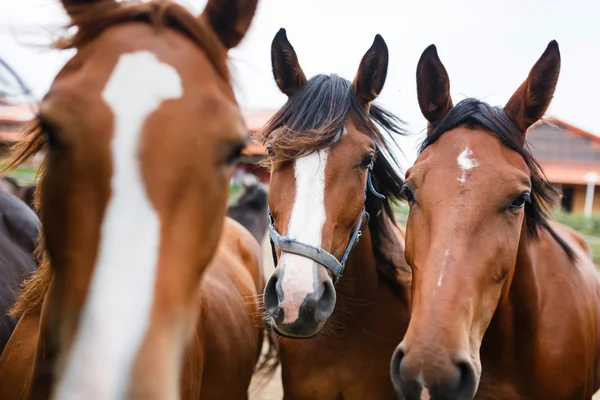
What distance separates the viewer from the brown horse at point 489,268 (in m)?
2.14

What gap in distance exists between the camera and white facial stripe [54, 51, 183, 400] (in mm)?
1128

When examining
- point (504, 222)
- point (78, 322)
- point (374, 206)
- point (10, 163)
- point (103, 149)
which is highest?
point (103, 149)

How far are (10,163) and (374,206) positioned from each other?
2.19 metres

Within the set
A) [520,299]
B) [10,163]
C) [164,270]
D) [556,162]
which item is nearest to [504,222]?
[520,299]

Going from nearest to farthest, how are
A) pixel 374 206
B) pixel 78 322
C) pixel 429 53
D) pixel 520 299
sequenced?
pixel 78 322, pixel 520 299, pixel 429 53, pixel 374 206

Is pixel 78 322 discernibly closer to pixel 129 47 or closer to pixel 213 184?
pixel 213 184

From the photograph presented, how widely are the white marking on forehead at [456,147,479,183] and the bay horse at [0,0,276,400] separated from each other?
1340mm

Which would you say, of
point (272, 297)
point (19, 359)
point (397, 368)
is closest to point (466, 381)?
point (397, 368)

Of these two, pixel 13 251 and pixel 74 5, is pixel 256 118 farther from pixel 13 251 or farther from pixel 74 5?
pixel 13 251

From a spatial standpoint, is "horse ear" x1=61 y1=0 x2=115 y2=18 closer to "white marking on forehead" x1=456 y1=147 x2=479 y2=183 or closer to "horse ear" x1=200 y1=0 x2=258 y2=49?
"horse ear" x1=200 y1=0 x2=258 y2=49

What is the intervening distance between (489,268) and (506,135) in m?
0.79

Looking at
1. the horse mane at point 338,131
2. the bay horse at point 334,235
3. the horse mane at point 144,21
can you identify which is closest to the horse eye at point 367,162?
the bay horse at point 334,235

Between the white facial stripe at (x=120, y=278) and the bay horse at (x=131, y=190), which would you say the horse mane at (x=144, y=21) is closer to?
the bay horse at (x=131, y=190)

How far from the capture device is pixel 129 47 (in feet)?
4.67
